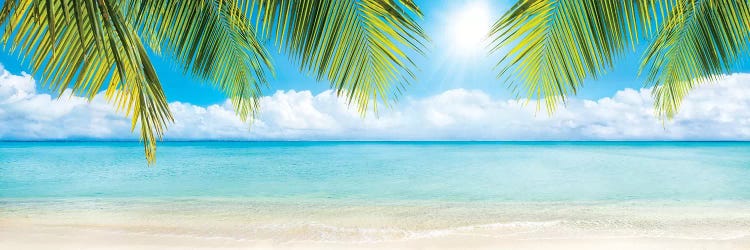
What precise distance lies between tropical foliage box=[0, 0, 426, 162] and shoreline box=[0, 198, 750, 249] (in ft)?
14.6

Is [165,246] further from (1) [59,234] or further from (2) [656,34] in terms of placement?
(2) [656,34]

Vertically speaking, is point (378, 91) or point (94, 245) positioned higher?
point (378, 91)

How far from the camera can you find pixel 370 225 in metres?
7.66

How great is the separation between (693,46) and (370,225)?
627 cm

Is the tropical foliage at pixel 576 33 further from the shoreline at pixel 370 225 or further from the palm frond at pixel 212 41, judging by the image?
the shoreline at pixel 370 225

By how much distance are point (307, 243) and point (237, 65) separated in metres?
4.34

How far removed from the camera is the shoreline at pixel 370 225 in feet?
20.1

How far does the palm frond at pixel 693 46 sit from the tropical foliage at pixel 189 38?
0.93 m

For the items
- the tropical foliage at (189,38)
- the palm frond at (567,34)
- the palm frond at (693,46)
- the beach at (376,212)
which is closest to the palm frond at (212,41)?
the tropical foliage at (189,38)

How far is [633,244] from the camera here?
616cm

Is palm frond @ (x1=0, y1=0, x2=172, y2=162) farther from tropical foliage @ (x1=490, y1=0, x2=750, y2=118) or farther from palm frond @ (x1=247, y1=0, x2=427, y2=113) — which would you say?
tropical foliage @ (x1=490, y1=0, x2=750, y2=118)

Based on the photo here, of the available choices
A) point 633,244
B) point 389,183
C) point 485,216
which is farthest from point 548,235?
point 389,183

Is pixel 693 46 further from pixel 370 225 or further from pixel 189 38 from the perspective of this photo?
pixel 370 225

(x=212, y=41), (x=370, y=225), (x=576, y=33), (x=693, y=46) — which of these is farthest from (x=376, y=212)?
(x=576, y=33)
